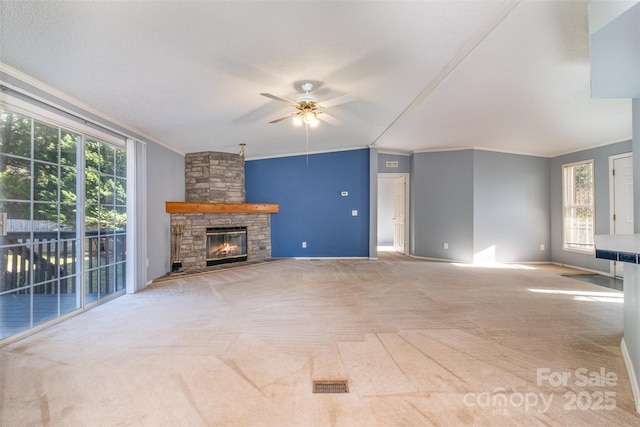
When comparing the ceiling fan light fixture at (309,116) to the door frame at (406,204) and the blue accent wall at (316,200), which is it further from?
the door frame at (406,204)

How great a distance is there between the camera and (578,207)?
5656mm

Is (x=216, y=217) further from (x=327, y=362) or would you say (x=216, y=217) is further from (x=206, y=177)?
(x=327, y=362)

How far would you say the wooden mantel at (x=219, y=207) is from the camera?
199 inches

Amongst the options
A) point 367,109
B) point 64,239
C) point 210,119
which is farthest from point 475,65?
point 64,239

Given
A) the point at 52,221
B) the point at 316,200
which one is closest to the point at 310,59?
the point at 52,221

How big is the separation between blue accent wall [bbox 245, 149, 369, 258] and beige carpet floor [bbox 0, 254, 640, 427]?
2.90 m

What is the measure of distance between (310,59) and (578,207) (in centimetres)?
625

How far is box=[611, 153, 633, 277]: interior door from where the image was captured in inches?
184

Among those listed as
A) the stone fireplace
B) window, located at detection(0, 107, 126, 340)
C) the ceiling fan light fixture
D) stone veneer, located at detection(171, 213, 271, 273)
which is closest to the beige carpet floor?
window, located at detection(0, 107, 126, 340)

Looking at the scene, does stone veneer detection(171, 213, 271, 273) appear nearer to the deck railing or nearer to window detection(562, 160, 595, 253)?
the deck railing

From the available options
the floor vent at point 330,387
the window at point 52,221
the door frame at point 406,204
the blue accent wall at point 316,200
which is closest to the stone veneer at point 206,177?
the blue accent wall at point 316,200

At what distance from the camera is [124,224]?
3.98 m

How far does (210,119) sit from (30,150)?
1.88m

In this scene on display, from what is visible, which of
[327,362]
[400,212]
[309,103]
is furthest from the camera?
[400,212]
